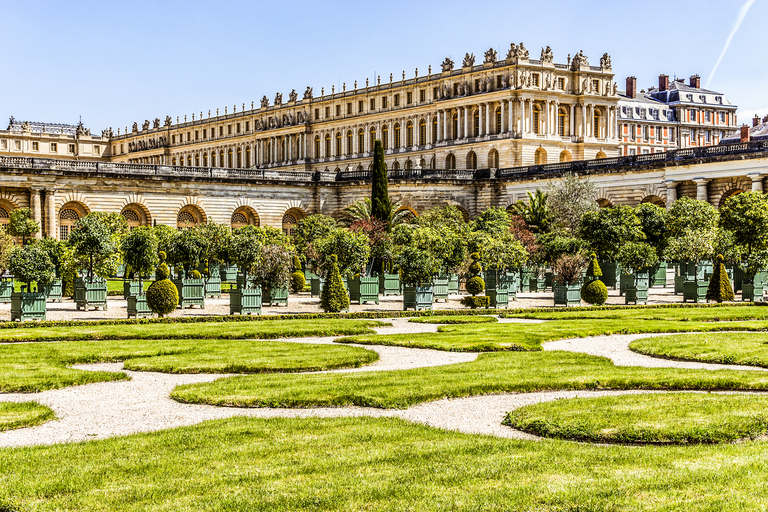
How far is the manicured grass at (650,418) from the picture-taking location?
1084cm

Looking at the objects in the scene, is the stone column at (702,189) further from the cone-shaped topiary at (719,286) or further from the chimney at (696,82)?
the chimney at (696,82)

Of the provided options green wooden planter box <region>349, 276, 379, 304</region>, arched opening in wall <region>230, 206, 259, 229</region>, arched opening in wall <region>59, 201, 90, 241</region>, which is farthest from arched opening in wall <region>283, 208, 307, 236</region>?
green wooden planter box <region>349, 276, 379, 304</region>

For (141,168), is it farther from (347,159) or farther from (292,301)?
(347,159)

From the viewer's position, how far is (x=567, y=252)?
46.7m

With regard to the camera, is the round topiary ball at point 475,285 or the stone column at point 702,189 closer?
the round topiary ball at point 475,285

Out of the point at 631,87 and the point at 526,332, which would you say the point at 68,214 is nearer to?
the point at 526,332

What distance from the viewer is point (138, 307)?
2986cm

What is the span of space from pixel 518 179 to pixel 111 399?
58.6m

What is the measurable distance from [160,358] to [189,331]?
17.8 ft

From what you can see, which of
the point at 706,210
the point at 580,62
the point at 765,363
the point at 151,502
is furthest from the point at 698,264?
the point at 580,62

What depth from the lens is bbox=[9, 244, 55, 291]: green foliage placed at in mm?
29375

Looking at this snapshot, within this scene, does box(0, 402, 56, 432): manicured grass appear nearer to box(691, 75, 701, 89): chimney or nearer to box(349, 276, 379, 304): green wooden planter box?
box(349, 276, 379, 304): green wooden planter box

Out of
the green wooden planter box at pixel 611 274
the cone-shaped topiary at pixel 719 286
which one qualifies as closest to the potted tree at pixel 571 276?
the green wooden planter box at pixel 611 274

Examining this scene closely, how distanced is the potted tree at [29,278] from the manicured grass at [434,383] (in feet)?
48.0
